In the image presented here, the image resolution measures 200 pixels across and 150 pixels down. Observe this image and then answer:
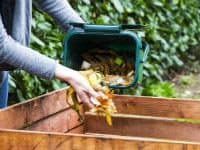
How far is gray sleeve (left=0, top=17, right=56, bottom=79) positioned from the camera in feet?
→ 7.22

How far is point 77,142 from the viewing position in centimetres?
207

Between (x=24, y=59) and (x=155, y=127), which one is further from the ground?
(x=24, y=59)

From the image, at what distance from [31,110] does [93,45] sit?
44 cm

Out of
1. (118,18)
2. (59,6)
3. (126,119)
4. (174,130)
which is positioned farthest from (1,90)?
(118,18)

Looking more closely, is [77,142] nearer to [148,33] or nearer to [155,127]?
[155,127]

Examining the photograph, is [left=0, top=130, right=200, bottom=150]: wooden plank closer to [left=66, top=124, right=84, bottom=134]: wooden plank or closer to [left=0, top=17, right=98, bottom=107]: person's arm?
[left=0, top=17, right=98, bottom=107]: person's arm

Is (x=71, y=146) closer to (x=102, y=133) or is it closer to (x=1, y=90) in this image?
(x=1, y=90)

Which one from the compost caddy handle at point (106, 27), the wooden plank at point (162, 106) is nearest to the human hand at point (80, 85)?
the compost caddy handle at point (106, 27)

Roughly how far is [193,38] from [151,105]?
480 cm

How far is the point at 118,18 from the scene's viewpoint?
5273 mm

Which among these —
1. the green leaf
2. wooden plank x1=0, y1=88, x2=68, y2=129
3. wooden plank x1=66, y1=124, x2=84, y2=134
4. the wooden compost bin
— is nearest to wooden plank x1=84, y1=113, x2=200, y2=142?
the wooden compost bin

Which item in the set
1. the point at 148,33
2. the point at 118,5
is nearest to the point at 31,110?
the point at 118,5

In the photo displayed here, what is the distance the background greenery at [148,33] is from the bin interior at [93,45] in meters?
0.80

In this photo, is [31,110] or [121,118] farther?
[121,118]
